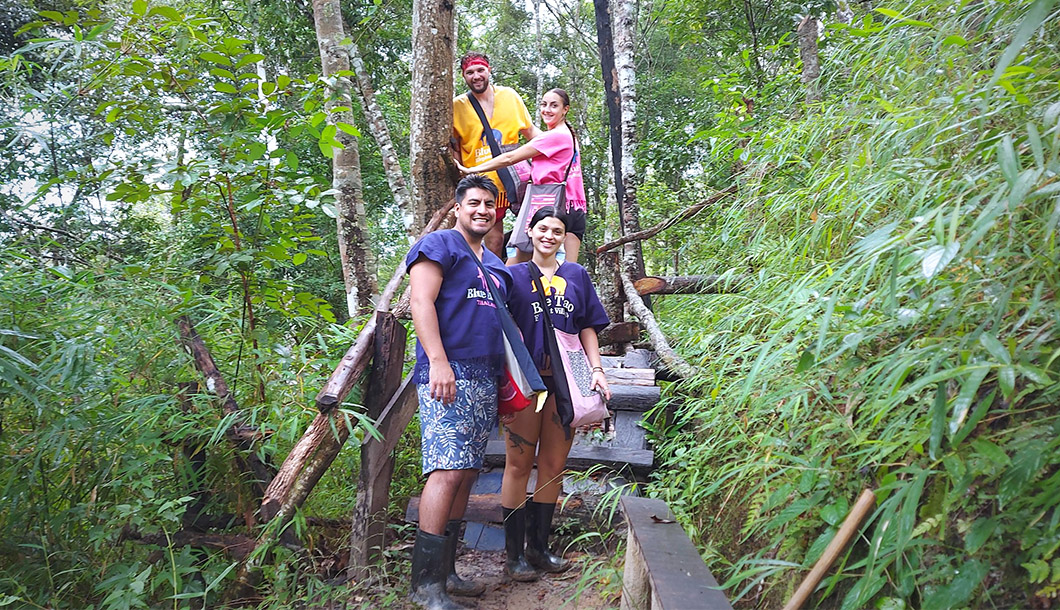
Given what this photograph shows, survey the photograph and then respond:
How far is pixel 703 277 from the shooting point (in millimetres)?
6035

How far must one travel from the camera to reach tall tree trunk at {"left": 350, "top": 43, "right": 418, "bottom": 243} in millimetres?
7746

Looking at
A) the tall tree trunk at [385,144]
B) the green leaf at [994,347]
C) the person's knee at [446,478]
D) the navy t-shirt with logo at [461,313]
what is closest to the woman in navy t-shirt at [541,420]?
the navy t-shirt with logo at [461,313]

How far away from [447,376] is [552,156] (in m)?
2.46

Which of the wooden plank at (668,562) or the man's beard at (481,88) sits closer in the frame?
the wooden plank at (668,562)

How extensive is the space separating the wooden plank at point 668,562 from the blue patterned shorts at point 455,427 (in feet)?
2.58

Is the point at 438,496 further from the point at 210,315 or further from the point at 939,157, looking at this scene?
the point at 939,157

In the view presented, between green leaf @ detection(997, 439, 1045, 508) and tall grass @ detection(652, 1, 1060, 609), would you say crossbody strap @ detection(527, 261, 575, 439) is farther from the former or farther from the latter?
green leaf @ detection(997, 439, 1045, 508)

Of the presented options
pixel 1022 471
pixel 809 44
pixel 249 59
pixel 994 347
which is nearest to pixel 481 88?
Result: pixel 249 59

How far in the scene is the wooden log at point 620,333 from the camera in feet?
20.3

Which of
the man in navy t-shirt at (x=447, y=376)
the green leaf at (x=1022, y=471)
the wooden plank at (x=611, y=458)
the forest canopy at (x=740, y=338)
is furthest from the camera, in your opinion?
the wooden plank at (x=611, y=458)

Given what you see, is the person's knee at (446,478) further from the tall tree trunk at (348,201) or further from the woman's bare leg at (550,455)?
the tall tree trunk at (348,201)

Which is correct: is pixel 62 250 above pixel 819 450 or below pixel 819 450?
above

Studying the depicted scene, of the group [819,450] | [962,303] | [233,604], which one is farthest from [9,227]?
[962,303]

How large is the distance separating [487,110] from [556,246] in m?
2.01
